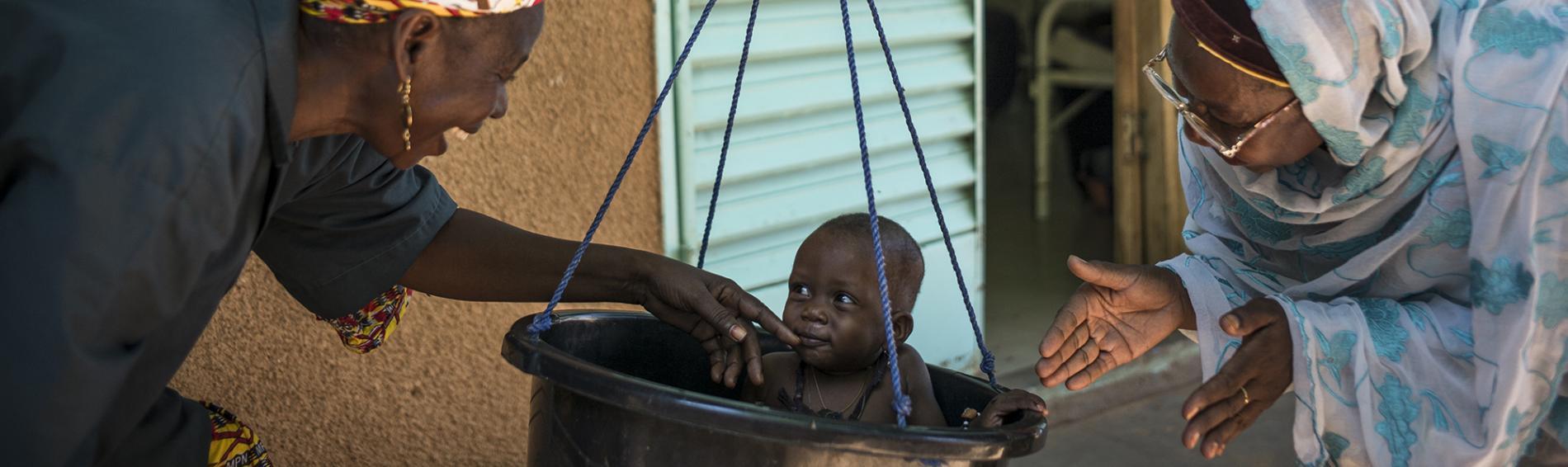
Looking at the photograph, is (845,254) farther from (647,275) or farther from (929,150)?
(929,150)

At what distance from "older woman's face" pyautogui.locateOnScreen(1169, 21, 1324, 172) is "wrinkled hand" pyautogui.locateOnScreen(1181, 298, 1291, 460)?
0.25 metres

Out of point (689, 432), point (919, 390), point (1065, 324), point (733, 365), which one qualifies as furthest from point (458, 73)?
point (1065, 324)

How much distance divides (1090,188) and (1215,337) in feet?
15.7

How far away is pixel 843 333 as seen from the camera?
2.37m

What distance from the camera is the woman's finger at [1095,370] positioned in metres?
2.43

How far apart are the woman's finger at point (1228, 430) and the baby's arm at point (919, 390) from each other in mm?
416

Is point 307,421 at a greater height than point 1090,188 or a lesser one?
greater

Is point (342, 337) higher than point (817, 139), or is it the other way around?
point (342, 337)

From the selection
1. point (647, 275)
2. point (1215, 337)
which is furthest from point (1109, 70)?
point (647, 275)

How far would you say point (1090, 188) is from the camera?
7184mm

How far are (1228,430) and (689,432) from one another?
3.08 feet

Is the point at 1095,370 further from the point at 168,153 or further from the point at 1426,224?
the point at 168,153

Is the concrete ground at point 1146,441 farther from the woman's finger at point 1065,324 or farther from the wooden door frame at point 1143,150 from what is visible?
the woman's finger at point 1065,324

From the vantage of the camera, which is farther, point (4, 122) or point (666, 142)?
point (666, 142)
